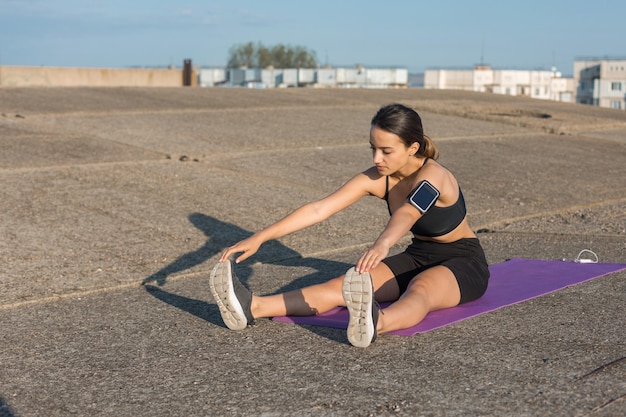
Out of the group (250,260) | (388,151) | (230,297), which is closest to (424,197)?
(388,151)

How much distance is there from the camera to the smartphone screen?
15.4 feet

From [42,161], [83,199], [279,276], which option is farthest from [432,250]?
[42,161]

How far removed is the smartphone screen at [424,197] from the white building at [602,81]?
10500 cm

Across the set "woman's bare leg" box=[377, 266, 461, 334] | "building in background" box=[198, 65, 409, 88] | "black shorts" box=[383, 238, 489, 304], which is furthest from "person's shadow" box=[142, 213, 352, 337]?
"building in background" box=[198, 65, 409, 88]

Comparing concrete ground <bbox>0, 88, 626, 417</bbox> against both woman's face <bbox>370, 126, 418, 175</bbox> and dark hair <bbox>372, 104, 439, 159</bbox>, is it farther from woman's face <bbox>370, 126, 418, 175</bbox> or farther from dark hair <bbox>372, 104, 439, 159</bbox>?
dark hair <bbox>372, 104, 439, 159</bbox>

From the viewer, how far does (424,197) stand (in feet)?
15.4

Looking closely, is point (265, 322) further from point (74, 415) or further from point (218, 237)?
point (218, 237)

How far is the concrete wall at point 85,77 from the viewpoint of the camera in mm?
22938

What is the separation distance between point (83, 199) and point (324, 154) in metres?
3.79

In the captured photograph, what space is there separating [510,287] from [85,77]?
67.2ft

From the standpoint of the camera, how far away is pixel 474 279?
513 cm

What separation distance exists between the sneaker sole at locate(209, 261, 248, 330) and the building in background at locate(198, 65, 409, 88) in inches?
2118

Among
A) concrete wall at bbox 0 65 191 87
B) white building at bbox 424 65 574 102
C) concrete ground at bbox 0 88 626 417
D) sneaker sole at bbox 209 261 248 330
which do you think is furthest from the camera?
white building at bbox 424 65 574 102

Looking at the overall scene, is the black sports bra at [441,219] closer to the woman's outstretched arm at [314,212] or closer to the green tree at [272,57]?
the woman's outstretched arm at [314,212]
